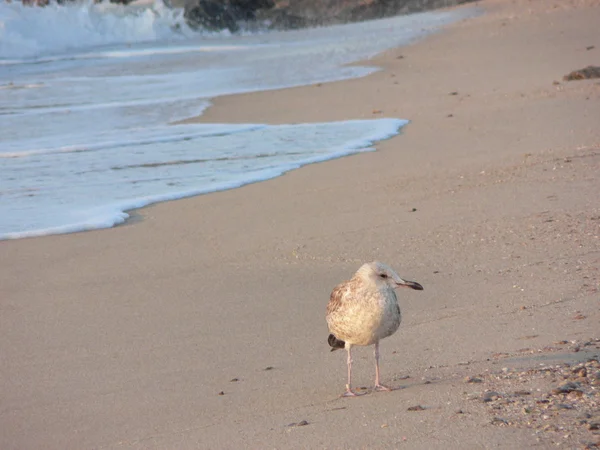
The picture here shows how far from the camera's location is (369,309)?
14.4 ft

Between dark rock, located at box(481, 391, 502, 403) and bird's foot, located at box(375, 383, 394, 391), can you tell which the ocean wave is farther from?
dark rock, located at box(481, 391, 502, 403)

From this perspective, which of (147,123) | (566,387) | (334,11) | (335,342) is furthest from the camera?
(334,11)

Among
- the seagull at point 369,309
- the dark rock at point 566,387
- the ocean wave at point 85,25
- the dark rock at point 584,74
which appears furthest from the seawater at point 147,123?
the dark rock at point 566,387

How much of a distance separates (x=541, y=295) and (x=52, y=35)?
31.1 m

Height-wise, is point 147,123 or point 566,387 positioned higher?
point 566,387

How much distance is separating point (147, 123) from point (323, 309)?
8.45m

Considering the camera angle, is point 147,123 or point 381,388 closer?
point 381,388

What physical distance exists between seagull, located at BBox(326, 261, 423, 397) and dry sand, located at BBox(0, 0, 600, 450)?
0.26m

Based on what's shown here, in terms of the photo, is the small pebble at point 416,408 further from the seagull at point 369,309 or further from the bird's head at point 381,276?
the bird's head at point 381,276

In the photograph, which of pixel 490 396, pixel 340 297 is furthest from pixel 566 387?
pixel 340 297

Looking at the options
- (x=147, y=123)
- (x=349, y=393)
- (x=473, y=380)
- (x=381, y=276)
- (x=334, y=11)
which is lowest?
(x=147, y=123)

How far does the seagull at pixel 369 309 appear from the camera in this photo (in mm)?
4387

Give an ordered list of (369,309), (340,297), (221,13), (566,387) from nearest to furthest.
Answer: (566,387) → (369,309) → (340,297) → (221,13)

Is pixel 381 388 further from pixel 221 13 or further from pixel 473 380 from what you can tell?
pixel 221 13
